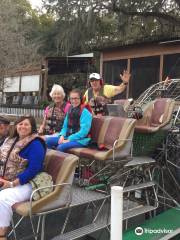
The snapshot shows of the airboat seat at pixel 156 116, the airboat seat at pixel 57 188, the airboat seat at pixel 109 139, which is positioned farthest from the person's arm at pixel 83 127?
the airboat seat at pixel 57 188

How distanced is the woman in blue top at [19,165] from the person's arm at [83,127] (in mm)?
1071

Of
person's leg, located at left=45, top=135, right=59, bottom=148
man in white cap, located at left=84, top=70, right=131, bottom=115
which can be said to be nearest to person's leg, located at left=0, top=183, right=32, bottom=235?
person's leg, located at left=45, top=135, right=59, bottom=148

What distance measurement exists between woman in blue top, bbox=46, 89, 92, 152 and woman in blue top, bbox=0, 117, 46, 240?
1052 millimetres

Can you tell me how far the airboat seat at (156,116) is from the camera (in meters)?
5.26

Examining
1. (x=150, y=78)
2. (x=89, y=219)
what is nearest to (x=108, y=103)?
(x=89, y=219)

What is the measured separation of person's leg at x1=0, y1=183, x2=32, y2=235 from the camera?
3.56m

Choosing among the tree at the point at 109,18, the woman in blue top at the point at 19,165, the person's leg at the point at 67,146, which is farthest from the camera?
the tree at the point at 109,18

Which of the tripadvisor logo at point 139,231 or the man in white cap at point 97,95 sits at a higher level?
the man in white cap at point 97,95

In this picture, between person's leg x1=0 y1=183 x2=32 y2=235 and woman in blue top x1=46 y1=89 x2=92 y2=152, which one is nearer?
person's leg x1=0 y1=183 x2=32 y2=235

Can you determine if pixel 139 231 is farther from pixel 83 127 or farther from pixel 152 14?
pixel 152 14

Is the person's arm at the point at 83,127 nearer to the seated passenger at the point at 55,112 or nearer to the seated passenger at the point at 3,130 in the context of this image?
the seated passenger at the point at 55,112

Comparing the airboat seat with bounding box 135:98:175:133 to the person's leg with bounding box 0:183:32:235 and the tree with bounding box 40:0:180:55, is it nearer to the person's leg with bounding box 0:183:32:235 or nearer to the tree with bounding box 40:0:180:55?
the person's leg with bounding box 0:183:32:235

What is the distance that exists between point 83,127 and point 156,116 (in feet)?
3.67

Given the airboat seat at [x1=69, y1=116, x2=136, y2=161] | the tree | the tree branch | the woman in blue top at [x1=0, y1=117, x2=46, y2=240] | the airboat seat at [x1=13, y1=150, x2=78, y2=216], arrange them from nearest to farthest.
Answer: the airboat seat at [x1=13, y1=150, x2=78, y2=216] < the woman in blue top at [x1=0, y1=117, x2=46, y2=240] < the airboat seat at [x1=69, y1=116, x2=136, y2=161] < the tree branch < the tree
